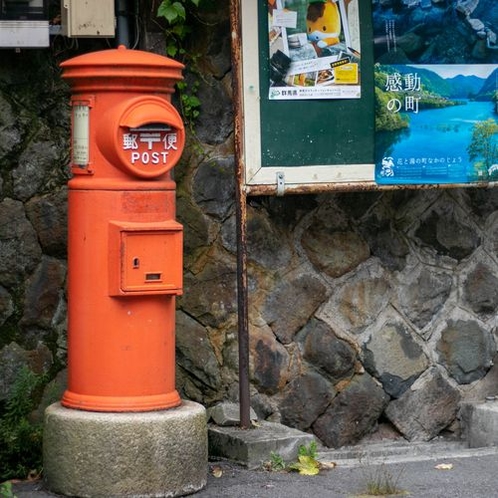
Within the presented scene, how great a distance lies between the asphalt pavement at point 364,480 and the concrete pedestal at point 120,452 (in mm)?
173

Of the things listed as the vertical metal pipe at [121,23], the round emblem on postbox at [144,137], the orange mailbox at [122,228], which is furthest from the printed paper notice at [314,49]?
the round emblem on postbox at [144,137]

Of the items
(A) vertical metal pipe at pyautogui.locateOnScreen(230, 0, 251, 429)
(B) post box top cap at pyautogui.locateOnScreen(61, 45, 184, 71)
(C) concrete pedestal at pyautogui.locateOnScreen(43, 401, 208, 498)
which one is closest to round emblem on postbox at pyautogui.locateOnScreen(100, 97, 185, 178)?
(B) post box top cap at pyautogui.locateOnScreen(61, 45, 184, 71)

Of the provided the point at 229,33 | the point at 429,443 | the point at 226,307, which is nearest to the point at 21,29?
the point at 229,33

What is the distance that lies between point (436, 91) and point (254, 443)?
207cm

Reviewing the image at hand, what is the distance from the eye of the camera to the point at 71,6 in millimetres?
6211

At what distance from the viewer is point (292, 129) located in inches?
256

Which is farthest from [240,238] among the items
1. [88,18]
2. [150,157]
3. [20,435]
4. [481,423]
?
[481,423]

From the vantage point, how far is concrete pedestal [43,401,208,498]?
5496 mm

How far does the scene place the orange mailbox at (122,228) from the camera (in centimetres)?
552

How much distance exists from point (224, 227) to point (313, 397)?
3.50 feet

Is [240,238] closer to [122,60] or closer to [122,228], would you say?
[122,228]

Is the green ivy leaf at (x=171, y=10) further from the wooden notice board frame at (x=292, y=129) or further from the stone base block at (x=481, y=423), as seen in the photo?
the stone base block at (x=481, y=423)

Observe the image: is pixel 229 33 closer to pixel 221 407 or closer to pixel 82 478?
pixel 221 407

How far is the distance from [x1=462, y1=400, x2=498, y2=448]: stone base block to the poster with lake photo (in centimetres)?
128
